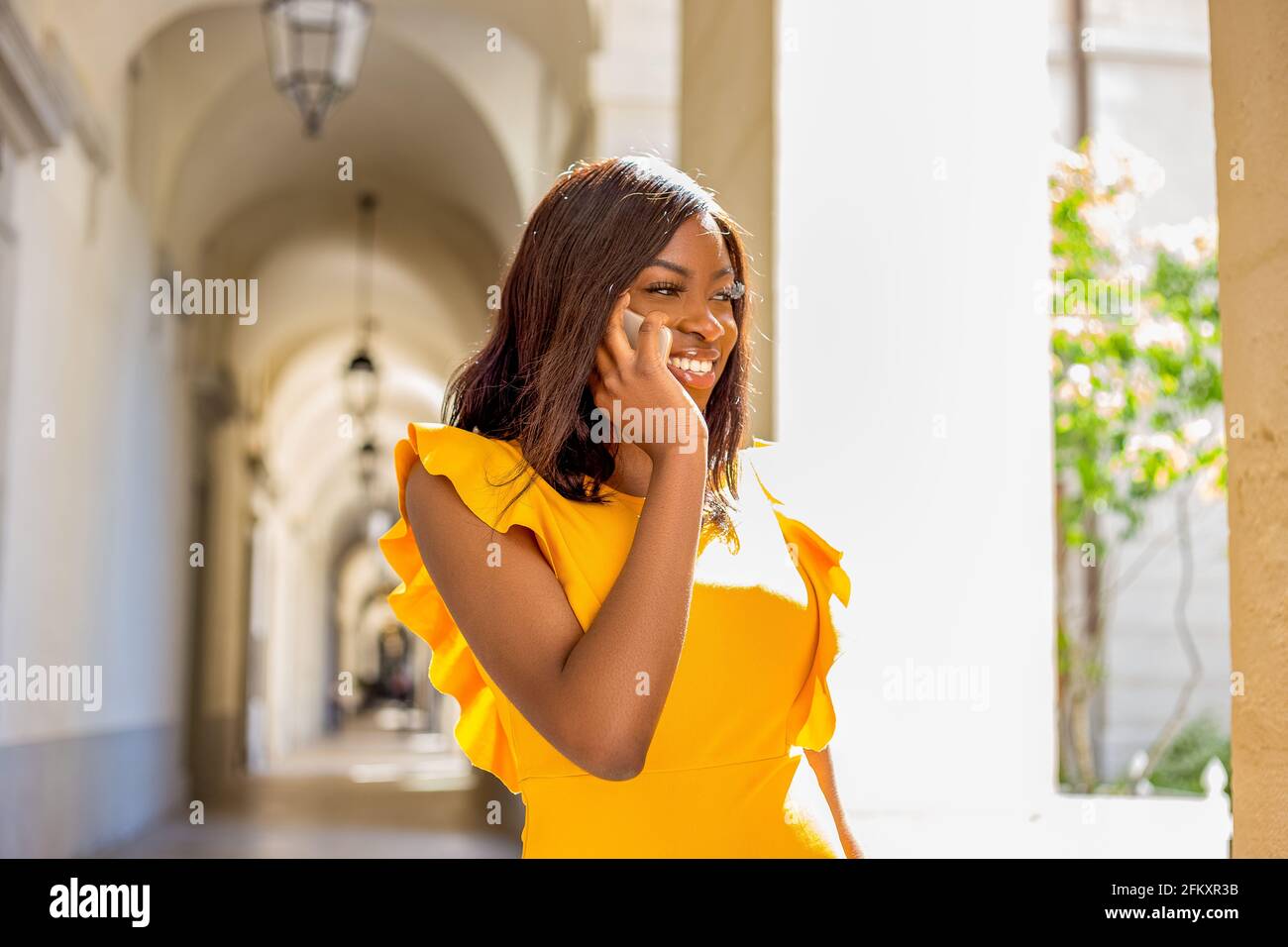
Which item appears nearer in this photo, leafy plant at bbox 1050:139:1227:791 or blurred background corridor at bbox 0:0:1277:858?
blurred background corridor at bbox 0:0:1277:858

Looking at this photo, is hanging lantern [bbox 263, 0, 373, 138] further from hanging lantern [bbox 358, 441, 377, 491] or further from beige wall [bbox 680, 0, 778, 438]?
hanging lantern [bbox 358, 441, 377, 491]

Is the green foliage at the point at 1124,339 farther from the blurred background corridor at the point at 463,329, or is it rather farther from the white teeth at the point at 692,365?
the white teeth at the point at 692,365

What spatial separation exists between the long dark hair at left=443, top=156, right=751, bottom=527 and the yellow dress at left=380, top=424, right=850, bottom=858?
0.19ft

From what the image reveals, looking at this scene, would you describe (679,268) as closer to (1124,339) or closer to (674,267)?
(674,267)

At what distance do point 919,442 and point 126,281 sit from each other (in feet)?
24.1

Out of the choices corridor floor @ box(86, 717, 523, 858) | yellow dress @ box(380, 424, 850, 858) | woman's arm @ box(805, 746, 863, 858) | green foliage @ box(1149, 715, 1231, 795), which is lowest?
corridor floor @ box(86, 717, 523, 858)

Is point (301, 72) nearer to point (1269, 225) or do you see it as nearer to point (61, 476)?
point (61, 476)

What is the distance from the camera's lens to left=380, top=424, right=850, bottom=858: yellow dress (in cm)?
163

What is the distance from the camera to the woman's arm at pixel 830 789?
1949 millimetres

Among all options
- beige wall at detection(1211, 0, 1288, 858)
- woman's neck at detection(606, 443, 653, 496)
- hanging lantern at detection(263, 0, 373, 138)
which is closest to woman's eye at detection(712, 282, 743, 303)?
woman's neck at detection(606, 443, 653, 496)

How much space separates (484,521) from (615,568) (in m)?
0.17

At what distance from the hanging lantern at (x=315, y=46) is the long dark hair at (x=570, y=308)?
5189mm

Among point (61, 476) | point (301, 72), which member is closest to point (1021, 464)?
point (301, 72)

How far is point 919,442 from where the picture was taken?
142 inches
